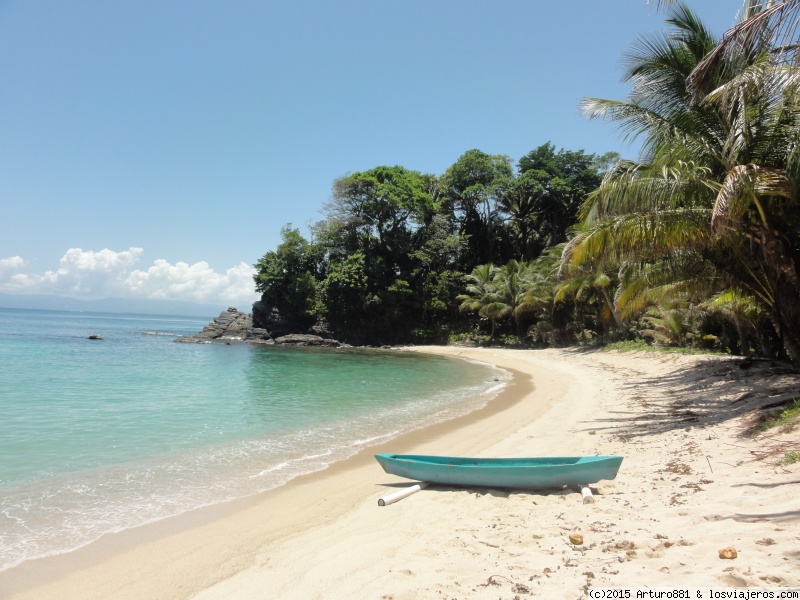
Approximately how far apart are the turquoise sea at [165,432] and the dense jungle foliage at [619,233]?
5.96m

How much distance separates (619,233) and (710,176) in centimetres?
250

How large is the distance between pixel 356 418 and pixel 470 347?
87.7 ft

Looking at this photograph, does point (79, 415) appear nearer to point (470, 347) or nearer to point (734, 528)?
point (734, 528)

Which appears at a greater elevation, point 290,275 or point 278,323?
point 290,275

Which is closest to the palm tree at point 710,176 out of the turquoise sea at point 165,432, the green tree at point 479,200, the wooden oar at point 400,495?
the wooden oar at point 400,495

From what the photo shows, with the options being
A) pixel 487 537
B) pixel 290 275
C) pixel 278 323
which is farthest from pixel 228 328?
pixel 487 537

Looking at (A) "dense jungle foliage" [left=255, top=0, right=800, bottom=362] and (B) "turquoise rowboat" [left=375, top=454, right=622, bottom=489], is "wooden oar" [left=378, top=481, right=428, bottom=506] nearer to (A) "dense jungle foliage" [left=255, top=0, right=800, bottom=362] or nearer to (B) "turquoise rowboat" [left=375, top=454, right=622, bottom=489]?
(B) "turquoise rowboat" [left=375, top=454, right=622, bottom=489]

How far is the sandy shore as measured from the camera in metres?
3.32

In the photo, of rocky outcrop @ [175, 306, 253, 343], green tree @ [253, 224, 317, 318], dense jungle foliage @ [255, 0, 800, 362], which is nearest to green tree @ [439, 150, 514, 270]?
dense jungle foliage @ [255, 0, 800, 362]

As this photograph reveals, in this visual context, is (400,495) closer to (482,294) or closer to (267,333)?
(482,294)

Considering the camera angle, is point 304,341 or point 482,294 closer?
point 482,294

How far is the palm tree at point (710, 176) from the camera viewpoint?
25.1 ft

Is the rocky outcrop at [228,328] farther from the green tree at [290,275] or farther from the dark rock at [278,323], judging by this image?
the green tree at [290,275]

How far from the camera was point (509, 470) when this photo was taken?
18.0 feet
